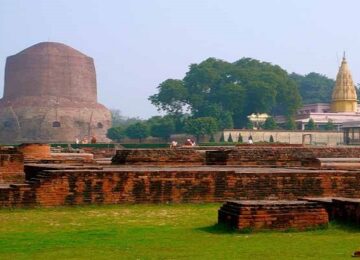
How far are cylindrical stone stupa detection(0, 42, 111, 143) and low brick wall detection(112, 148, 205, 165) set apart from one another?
45.6 meters

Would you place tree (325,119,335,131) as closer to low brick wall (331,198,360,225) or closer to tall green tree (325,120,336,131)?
tall green tree (325,120,336,131)

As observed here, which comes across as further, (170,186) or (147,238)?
(170,186)

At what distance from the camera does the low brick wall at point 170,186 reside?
7.64m

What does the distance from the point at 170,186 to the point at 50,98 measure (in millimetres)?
52562

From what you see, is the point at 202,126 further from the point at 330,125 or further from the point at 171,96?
the point at 330,125

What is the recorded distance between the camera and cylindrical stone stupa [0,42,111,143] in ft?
190

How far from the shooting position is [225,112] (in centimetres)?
4981

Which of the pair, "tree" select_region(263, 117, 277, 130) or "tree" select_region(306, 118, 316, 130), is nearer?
"tree" select_region(263, 117, 277, 130)

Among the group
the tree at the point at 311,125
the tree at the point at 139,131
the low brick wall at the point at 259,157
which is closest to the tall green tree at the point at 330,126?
the tree at the point at 311,125

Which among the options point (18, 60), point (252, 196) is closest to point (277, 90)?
point (18, 60)

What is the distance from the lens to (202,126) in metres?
45.9

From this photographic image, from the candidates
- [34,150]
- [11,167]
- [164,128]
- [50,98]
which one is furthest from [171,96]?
[11,167]

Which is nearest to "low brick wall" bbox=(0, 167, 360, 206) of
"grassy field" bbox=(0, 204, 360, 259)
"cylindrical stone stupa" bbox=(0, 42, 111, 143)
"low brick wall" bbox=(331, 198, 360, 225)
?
"grassy field" bbox=(0, 204, 360, 259)

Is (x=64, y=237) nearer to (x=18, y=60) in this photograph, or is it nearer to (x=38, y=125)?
(x=38, y=125)
